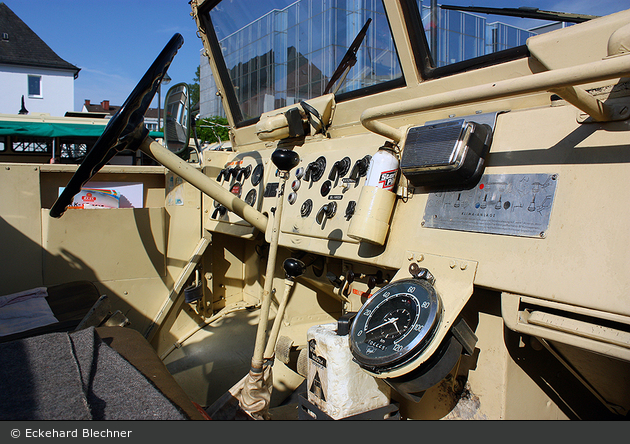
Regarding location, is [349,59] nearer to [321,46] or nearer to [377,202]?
[321,46]

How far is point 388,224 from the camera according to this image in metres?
1.80

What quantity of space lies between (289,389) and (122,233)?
5.60 ft

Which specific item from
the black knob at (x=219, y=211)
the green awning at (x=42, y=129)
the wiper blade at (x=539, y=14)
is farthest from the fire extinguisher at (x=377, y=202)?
the green awning at (x=42, y=129)

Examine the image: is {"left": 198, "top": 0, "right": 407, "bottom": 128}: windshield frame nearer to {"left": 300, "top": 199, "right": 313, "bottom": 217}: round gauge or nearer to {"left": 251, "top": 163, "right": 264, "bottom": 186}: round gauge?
{"left": 251, "top": 163, "right": 264, "bottom": 186}: round gauge

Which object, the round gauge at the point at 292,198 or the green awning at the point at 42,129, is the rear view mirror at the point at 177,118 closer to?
the round gauge at the point at 292,198

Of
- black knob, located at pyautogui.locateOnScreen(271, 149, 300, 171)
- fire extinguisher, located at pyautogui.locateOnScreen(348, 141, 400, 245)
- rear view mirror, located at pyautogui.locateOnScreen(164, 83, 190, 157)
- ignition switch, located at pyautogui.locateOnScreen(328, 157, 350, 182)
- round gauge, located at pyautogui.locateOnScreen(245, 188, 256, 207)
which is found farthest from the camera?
rear view mirror, located at pyautogui.locateOnScreen(164, 83, 190, 157)

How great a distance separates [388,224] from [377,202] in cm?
12

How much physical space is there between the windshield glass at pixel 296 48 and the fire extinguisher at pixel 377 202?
735mm

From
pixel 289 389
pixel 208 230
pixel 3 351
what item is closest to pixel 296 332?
pixel 289 389

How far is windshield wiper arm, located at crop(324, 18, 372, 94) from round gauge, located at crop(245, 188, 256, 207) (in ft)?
2.90

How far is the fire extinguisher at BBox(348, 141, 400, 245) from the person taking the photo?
1.74m

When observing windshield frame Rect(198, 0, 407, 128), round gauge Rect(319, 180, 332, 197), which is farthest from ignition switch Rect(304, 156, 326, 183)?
windshield frame Rect(198, 0, 407, 128)

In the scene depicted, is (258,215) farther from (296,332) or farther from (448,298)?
(448,298)

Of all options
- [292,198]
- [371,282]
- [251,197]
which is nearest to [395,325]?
[371,282]
